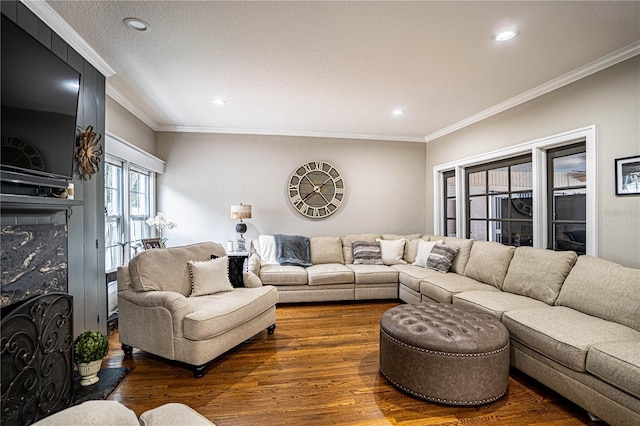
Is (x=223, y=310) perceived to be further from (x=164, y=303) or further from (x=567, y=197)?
(x=567, y=197)

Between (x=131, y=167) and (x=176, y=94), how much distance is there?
1.22 metres

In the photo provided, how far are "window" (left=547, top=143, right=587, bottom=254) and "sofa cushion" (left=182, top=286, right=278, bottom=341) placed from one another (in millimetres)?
3087

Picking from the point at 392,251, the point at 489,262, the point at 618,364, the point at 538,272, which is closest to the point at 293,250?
the point at 392,251

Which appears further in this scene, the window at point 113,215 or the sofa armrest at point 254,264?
the sofa armrest at point 254,264

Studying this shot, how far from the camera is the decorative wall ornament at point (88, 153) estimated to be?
2553mm

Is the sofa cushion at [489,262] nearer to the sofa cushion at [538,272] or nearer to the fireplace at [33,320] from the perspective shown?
the sofa cushion at [538,272]

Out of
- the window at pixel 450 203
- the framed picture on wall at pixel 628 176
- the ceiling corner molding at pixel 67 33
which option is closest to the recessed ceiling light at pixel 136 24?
the ceiling corner molding at pixel 67 33

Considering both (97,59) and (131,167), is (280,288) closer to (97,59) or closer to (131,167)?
(131,167)

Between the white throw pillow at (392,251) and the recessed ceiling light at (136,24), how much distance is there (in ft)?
12.9

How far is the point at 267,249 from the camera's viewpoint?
4781 mm

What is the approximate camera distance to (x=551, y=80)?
313 cm

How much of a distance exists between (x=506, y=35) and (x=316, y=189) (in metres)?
3.40

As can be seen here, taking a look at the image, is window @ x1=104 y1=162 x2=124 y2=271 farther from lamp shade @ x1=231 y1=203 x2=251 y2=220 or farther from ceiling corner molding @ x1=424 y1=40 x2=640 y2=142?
ceiling corner molding @ x1=424 y1=40 x2=640 y2=142

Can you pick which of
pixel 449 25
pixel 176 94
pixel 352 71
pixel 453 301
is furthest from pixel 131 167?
pixel 453 301
